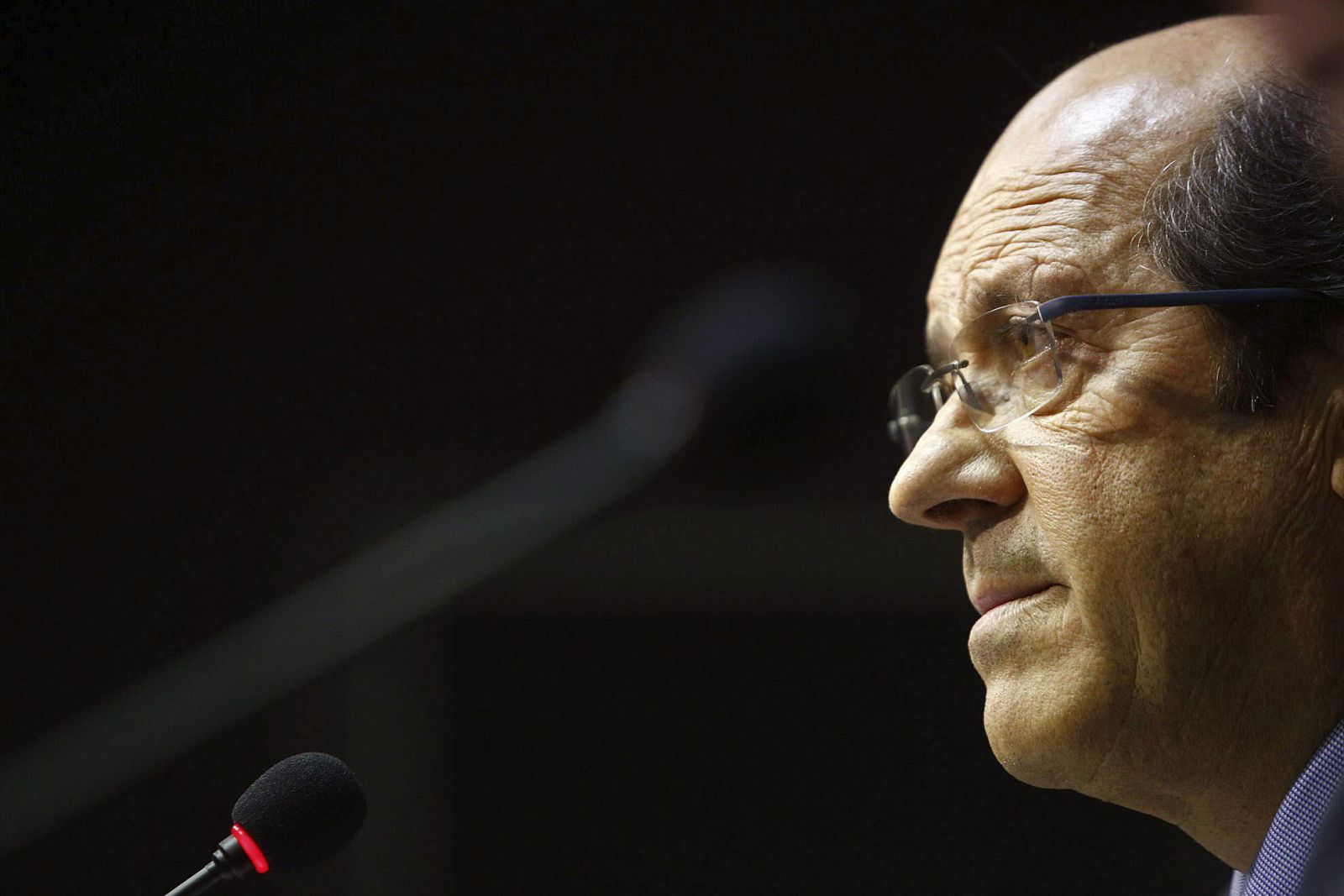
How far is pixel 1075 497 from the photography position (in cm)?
100

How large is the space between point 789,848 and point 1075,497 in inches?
67.3

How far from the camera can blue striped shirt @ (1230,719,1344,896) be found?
3.00ft

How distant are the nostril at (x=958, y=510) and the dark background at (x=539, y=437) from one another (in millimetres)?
1383

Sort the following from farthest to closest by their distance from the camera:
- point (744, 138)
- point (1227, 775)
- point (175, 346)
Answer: point (744, 138) < point (175, 346) < point (1227, 775)

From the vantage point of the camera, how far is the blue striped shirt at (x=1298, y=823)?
36.0 inches

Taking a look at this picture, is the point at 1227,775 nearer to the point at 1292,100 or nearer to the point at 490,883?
the point at 1292,100

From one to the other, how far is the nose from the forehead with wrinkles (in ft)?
0.42

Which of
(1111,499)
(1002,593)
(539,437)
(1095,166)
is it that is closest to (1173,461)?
(1111,499)

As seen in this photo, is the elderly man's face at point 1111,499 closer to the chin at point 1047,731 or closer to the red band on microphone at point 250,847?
the chin at point 1047,731

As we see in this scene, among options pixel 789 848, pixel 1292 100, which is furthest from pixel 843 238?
pixel 1292 100

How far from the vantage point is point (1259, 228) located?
99cm

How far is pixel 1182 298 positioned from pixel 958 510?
11.5 inches

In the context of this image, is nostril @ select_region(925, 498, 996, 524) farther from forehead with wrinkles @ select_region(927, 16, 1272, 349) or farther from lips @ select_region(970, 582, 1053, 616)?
forehead with wrinkles @ select_region(927, 16, 1272, 349)

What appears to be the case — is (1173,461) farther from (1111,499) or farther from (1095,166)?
(1095,166)
